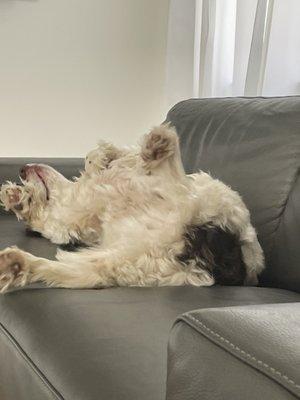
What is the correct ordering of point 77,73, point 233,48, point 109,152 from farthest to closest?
point 77,73 → point 233,48 → point 109,152

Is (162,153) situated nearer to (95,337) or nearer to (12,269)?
(12,269)

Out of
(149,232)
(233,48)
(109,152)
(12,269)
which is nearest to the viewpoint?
(12,269)

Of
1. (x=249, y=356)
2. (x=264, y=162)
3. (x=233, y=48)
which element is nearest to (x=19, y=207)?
(x=264, y=162)

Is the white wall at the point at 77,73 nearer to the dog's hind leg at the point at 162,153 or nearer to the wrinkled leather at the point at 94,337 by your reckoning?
the dog's hind leg at the point at 162,153

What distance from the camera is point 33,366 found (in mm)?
1118

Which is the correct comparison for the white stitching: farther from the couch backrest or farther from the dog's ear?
the dog's ear

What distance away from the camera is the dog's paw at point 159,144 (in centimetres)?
158

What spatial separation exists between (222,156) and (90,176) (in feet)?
1.34

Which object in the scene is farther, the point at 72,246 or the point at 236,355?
the point at 72,246

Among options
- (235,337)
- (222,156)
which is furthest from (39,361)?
(222,156)

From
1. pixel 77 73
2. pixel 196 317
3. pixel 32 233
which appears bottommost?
pixel 32 233

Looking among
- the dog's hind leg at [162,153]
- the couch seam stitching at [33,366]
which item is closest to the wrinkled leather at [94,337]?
the couch seam stitching at [33,366]

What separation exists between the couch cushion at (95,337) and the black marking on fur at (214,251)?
45 mm

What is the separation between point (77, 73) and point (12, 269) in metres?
2.14
